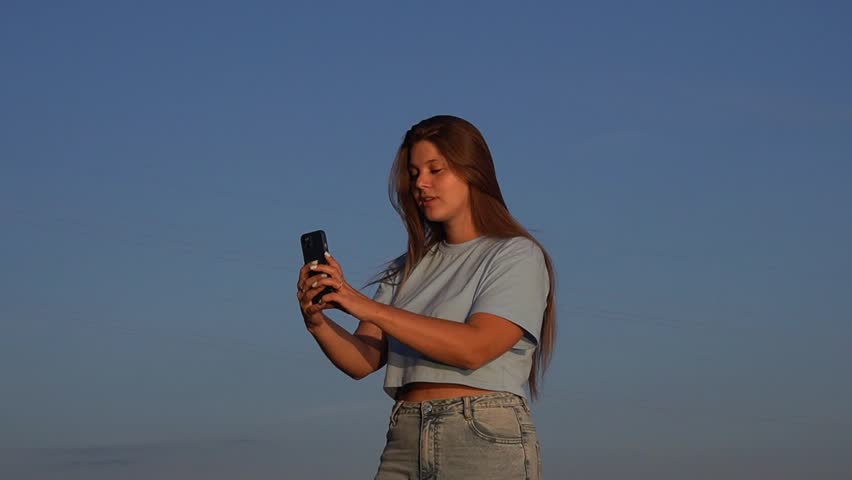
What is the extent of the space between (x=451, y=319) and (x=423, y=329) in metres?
0.40

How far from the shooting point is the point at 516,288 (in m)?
6.44

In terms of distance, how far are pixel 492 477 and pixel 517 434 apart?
0.23 meters

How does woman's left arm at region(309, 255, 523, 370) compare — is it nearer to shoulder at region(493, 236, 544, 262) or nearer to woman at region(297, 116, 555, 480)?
woman at region(297, 116, 555, 480)

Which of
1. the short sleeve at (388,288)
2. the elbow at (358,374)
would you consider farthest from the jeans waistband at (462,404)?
the short sleeve at (388,288)

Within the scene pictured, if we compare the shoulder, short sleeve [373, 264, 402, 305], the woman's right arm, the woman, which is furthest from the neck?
the woman's right arm

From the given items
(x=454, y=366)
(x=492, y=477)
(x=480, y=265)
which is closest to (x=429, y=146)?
(x=480, y=265)

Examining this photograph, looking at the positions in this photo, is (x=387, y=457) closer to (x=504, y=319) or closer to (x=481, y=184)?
(x=504, y=319)

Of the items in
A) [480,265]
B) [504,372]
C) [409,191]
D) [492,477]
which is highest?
[409,191]

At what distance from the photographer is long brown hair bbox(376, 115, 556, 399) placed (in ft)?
21.8

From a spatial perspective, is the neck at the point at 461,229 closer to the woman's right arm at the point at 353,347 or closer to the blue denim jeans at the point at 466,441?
the woman's right arm at the point at 353,347

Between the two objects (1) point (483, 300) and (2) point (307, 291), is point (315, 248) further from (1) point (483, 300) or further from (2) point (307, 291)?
(1) point (483, 300)

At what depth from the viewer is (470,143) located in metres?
6.65

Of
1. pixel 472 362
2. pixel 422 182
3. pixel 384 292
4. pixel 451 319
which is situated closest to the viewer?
pixel 472 362

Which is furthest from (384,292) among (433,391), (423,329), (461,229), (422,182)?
(423,329)
